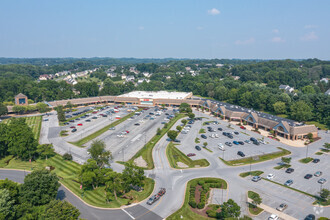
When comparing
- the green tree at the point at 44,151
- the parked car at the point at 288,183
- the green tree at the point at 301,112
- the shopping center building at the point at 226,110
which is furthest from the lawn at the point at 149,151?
the green tree at the point at 301,112

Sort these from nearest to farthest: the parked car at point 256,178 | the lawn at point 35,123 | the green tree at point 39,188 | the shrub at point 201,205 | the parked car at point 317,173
Result: the green tree at point 39,188, the shrub at point 201,205, the parked car at point 256,178, the parked car at point 317,173, the lawn at point 35,123

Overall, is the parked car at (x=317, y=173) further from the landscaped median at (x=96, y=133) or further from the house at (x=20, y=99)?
the house at (x=20, y=99)

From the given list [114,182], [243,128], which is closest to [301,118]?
[243,128]

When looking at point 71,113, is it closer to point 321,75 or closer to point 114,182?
point 114,182

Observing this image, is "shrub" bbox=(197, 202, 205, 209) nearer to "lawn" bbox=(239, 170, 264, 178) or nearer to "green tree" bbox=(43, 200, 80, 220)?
"lawn" bbox=(239, 170, 264, 178)

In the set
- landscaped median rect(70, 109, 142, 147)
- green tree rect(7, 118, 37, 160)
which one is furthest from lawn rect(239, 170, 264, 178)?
green tree rect(7, 118, 37, 160)
